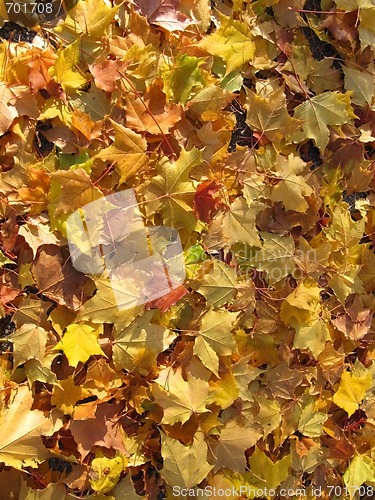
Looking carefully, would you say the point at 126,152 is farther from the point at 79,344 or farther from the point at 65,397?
the point at 65,397

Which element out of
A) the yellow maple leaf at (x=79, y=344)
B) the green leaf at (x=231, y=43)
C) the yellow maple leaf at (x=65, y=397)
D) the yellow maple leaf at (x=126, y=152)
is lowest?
the yellow maple leaf at (x=65, y=397)

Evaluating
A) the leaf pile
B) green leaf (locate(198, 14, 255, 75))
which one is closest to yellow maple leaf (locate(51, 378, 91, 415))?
the leaf pile

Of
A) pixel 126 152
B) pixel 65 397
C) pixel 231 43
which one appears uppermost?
pixel 231 43

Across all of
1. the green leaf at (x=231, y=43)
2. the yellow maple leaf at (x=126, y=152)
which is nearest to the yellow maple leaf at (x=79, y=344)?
the yellow maple leaf at (x=126, y=152)

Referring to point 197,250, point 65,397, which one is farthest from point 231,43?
point 65,397

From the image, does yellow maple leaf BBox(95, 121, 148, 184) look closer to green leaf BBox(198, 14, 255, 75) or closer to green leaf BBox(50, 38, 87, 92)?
green leaf BBox(50, 38, 87, 92)

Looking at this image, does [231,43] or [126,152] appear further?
[231,43]

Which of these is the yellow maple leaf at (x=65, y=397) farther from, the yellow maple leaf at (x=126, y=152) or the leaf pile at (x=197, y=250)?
the yellow maple leaf at (x=126, y=152)

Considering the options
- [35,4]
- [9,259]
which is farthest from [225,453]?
[35,4]

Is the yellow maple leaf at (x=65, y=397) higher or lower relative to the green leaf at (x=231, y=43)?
lower
